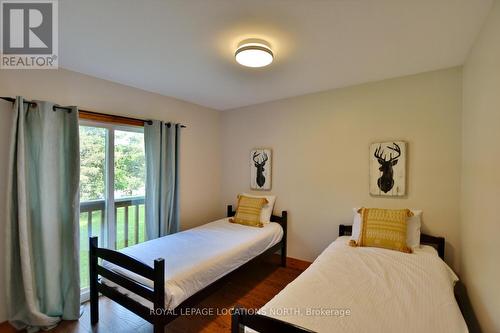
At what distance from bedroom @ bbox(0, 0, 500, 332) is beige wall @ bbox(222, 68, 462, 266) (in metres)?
0.01

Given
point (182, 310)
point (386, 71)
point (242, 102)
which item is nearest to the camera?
point (182, 310)

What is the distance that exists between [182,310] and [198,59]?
6.89ft

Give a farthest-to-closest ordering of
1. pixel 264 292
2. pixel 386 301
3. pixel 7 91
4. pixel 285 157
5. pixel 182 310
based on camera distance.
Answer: pixel 285 157, pixel 264 292, pixel 7 91, pixel 182 310, pixel 386 301

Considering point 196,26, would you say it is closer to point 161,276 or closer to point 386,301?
point 161,276

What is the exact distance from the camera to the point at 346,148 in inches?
113

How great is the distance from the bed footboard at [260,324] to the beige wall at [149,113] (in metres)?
2.18

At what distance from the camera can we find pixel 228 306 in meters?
2.40

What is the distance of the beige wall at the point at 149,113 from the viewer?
6.61 feet

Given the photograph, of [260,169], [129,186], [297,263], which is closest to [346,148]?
[260,169]

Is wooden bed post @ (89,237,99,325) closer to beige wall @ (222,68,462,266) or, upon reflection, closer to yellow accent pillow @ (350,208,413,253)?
beige wall @ (222,68,462,266)

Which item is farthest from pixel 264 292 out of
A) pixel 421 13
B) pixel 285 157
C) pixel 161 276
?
pixel 421 13

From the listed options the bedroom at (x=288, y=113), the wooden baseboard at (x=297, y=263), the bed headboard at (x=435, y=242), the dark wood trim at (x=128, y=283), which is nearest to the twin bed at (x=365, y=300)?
the bedroom at (x=288, y=113)

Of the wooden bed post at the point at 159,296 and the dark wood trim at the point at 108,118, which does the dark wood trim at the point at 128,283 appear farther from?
the dark wood trim at the point at 108,118

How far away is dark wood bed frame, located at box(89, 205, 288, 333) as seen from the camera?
5.41ft
